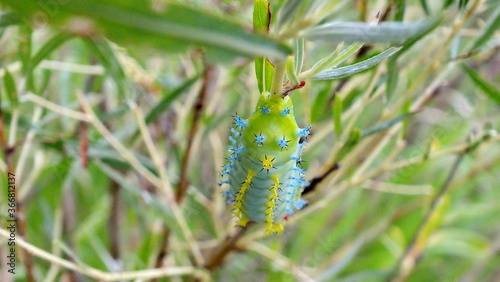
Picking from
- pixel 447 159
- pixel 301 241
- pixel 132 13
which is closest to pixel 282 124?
pixel 132 13

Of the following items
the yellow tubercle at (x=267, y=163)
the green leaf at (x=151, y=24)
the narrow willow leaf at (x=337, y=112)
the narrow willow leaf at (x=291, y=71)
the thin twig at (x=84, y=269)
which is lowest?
the green leaf at (x=151, y=24)

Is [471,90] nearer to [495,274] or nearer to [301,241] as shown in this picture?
[301,241]

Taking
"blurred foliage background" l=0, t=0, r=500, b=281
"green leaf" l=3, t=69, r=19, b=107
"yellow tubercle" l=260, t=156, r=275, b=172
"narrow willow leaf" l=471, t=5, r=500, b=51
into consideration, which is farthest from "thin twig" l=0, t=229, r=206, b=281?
"narrow willow leaf" l=471, t=5, r=500, b=51

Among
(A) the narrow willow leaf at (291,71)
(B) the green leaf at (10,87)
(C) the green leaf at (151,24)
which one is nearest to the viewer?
(C) the green leaf at (151,24)

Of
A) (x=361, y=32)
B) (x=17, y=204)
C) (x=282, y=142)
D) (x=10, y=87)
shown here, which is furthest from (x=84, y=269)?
(x=361, y=32)

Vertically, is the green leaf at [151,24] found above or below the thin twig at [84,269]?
below

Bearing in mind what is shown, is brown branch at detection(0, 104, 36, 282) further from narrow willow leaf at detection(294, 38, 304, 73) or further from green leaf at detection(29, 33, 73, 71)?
narrow willow leaf at detection(294, 38, 304, 73)

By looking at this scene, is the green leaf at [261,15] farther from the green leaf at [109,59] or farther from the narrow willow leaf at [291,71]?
the green leaf at [109,59]

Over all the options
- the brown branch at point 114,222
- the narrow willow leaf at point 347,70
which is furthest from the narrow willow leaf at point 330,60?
the brown branch at point 114,222
